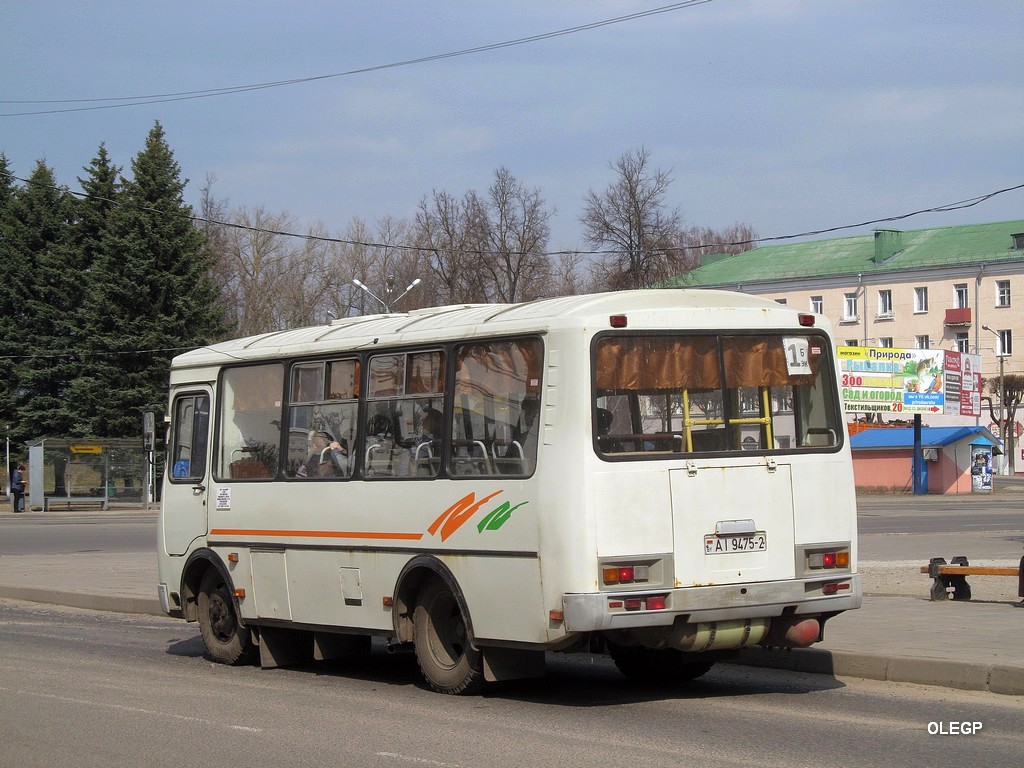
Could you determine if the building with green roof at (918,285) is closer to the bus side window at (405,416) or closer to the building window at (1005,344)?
the building window at (1005,344)

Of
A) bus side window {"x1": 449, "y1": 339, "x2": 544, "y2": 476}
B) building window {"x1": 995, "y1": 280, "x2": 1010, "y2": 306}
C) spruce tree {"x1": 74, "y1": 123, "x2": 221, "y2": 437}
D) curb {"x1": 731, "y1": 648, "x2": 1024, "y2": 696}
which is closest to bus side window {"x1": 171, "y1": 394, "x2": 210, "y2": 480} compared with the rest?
bus side window {"x1": 449, "y1": 339, "x2": 544, "y2": 476}

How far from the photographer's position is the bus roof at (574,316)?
9000mm

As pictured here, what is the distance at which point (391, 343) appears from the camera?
1036 centimetres

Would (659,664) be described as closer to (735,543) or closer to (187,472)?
(735,543)

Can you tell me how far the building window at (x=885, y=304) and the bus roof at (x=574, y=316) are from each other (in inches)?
3361

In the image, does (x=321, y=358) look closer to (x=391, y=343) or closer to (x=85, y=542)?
(x=391, y=343)

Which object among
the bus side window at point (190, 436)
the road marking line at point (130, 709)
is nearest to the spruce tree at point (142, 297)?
the bus side window at point (190, 436)

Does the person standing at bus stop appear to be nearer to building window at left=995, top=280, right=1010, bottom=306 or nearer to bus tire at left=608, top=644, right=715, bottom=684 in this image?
bus tire at left=608, top=644, right=715, bottom=684

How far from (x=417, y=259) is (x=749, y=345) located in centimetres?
5972

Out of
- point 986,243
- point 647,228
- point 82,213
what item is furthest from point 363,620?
point 986,243

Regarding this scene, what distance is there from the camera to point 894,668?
9805 mm

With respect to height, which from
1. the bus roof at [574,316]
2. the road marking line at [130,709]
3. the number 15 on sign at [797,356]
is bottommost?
the road marking line at [130,709]

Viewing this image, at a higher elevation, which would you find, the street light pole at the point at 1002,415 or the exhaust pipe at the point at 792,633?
the street light pole at the point at 1002,415

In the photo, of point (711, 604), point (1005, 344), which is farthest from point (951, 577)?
point (1005, 344)
